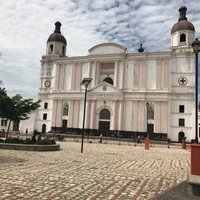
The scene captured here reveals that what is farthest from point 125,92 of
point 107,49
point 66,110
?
point 66,110

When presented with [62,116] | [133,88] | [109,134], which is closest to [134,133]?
[109,134]

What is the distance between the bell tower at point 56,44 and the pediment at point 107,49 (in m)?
8.59

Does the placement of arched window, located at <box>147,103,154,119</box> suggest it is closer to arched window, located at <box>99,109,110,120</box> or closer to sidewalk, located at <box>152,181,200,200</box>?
arched window, located at <box>99,109,110,120</box>

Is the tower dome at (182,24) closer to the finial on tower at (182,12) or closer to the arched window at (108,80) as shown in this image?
the finial on tower at (182,12)

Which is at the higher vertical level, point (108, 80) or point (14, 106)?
point (108, 80)

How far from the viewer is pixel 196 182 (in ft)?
20.0

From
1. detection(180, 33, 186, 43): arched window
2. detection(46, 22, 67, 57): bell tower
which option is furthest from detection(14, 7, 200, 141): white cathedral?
detection(46, 22, 67, 57): bell tower

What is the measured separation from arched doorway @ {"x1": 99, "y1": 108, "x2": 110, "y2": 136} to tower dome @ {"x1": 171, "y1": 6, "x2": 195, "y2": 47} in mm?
18391

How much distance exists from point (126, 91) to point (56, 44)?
67.0 feet

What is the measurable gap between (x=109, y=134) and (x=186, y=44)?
21.7 meters

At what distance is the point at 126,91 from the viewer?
1889 inches

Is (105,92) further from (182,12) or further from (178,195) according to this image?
(178,195)

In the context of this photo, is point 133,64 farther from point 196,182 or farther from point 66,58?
point 196,182

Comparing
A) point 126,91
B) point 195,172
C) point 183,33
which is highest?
point 183,33
